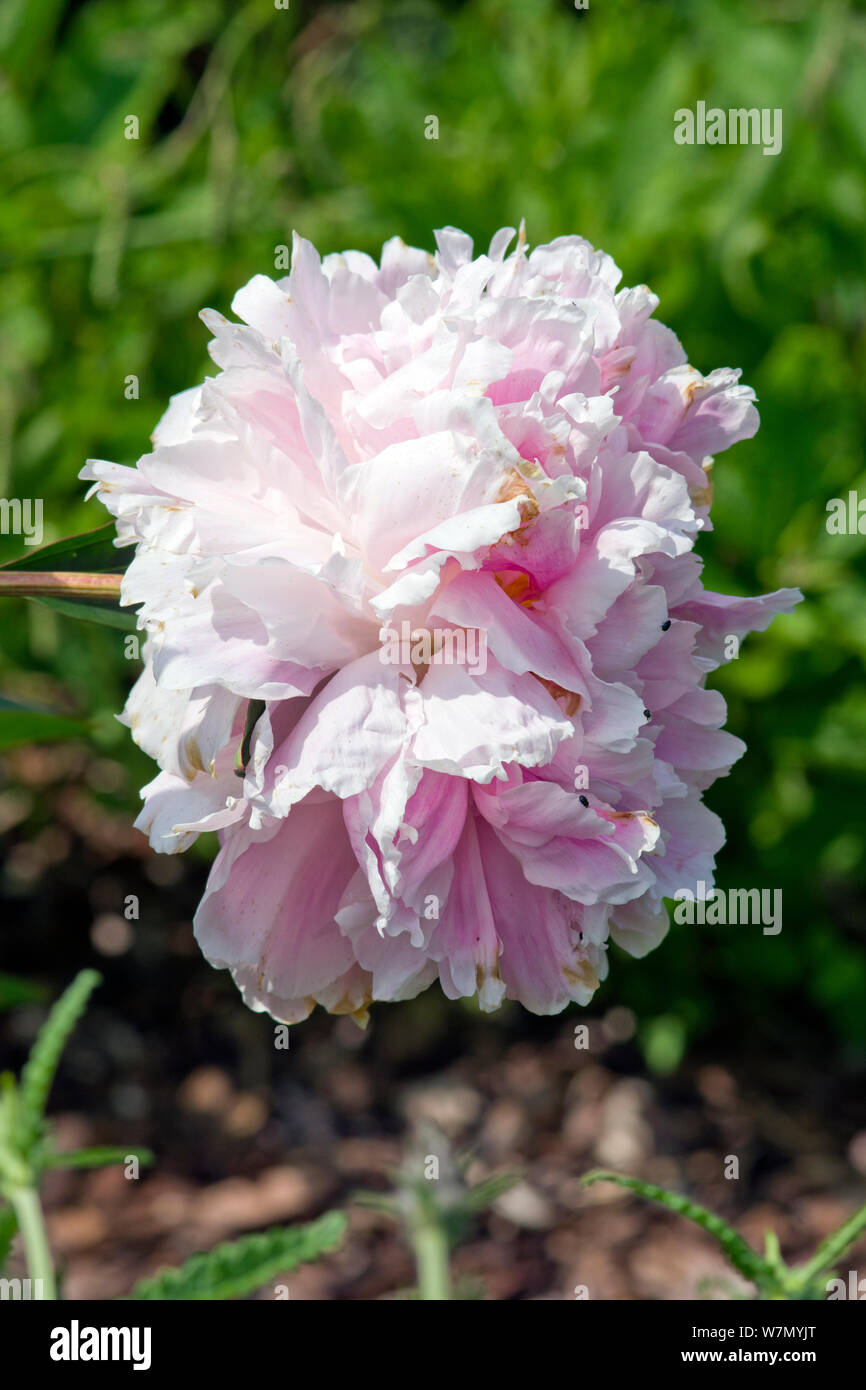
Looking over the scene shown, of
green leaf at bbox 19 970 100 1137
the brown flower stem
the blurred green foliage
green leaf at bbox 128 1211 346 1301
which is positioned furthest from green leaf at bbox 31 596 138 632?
the blurred green foliage

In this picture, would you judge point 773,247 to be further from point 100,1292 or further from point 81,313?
point 100,1292

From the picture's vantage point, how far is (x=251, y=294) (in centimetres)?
52

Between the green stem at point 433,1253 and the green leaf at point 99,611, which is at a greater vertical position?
→ the green leaf at point 99,611

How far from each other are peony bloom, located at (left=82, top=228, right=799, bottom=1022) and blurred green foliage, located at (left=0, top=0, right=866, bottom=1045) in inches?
26.2

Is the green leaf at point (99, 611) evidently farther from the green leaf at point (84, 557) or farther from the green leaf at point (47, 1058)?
the green leaf at point (47, 1058)

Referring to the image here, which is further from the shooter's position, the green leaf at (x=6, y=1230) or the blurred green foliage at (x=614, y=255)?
the blurred green foliage at (x=614, y=255)

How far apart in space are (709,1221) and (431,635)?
0.31m

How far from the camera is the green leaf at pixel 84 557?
0.56m

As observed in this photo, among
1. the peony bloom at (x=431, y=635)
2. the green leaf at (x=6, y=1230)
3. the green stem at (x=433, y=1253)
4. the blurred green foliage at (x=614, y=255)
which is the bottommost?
the green stem at (x=433, y=1253)

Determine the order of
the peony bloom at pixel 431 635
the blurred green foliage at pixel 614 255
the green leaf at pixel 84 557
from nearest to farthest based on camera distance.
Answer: the peony bloom at pixel 431 635
the green leaf at pixel 84 557
the blurred green foliage at pixel 614 255

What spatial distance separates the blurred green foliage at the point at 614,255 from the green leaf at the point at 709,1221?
661 millimetres

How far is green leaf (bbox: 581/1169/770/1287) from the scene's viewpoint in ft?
1.80

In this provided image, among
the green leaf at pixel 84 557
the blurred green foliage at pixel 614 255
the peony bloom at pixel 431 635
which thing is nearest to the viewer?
the peony bloom at pixel 431 635

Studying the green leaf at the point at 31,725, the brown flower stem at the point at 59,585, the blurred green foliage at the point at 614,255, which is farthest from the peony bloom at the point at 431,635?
the blurred green foliage at the point at 614,255
